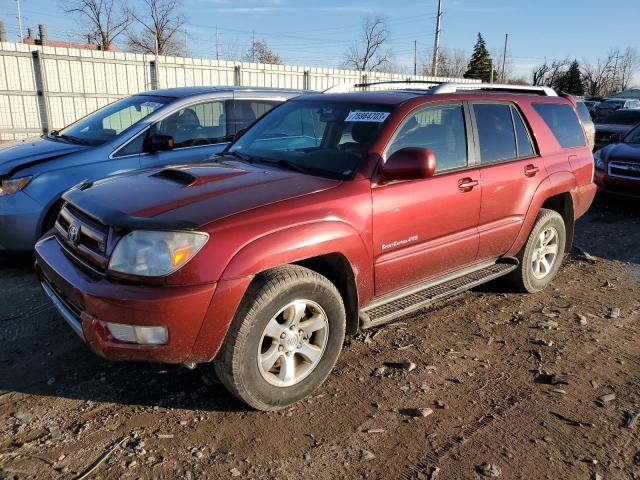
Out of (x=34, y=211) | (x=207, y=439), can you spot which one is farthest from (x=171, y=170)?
(x=34, y=211)

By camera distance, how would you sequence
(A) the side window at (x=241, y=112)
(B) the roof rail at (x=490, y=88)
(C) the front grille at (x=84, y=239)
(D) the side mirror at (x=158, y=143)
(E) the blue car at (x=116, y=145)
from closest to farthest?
(C) the front grille at (x=84, y=239) < (B) the roof rail at (x=490, y=88) < (E) the blue car at (x=116, y=145) < (D) the side mirror at (x=158, y=143) < (A) the side window at (x=241, y=112)

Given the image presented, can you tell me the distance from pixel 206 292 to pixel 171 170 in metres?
1.26

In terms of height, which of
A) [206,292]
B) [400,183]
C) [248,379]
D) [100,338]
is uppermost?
[400,183]

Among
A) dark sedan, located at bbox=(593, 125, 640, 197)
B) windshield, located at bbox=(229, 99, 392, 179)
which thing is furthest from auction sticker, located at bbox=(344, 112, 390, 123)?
dark sedan, located at bbox=(593, 125, 640, 197)

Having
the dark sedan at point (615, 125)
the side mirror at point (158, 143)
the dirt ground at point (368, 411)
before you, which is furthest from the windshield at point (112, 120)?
the dark sedan at point (615, 125)

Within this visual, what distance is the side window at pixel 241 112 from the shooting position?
6.43m

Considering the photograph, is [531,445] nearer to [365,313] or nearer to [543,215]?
[365,313]

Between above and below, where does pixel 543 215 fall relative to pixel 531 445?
above

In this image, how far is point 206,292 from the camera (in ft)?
8.79

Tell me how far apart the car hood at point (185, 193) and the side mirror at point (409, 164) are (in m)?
0.35

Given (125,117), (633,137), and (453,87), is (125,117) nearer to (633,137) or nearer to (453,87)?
(453,87)

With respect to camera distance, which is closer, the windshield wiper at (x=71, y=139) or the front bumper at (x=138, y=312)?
the front bumper at (x=138, y=312)

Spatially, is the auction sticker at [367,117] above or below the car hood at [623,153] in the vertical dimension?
above

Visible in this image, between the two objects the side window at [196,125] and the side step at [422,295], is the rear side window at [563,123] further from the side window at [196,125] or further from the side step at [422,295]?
the side window at [196,125]
